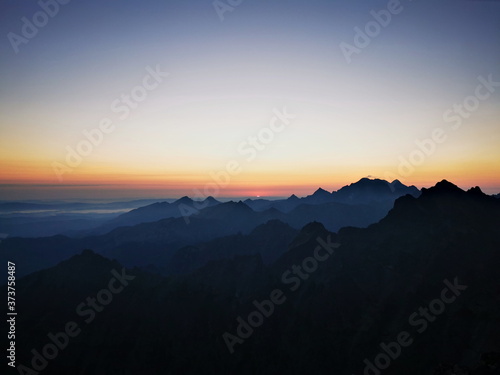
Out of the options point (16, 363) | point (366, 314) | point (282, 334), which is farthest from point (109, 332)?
point (366, 314)

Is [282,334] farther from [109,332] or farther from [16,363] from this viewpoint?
[16,363]

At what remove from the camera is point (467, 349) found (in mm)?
80375

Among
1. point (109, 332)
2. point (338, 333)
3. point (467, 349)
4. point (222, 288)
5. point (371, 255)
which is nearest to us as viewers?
point (467, 349)

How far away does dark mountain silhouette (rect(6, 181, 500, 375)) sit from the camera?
91.8m

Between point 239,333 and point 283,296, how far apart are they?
24.0 metres

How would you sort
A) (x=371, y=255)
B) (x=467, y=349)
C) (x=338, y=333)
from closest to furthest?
(x=467, y=349), (x=338, y=333), (x=371, y=255)

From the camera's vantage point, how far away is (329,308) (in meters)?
112

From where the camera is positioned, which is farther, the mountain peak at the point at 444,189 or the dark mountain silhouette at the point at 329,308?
the mountain peak at the point at 444,189

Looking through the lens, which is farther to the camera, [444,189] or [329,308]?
[444,189]

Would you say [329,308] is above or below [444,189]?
below

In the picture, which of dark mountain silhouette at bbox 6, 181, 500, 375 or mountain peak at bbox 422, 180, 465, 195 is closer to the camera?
dark mountain silhouette at bbox 6, 181, 500, 375

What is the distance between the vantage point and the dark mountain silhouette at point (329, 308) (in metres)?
91.8

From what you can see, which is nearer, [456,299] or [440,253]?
[456,299]

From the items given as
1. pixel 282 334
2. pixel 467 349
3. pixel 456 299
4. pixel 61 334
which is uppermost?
pixel 61 334
